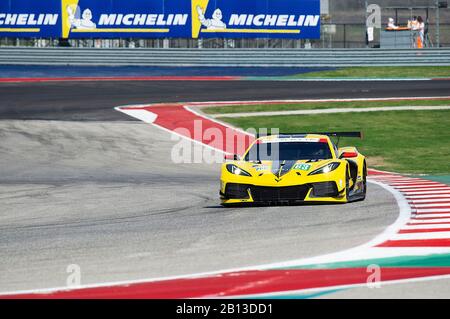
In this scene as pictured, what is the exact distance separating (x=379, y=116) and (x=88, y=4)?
18.0 metres

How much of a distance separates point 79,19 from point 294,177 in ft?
101

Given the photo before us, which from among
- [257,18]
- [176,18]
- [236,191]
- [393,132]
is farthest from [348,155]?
[176,18]

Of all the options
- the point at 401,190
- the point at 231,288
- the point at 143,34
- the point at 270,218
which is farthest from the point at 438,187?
the point at 143,34

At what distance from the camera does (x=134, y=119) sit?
2780cm

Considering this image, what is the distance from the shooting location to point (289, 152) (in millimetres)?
15055

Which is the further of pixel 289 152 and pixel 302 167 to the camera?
pixel 289 152

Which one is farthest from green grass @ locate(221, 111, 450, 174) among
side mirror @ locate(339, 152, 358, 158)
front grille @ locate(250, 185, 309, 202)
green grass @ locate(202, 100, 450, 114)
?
front grille @ locate(250, 185, 309, 202)

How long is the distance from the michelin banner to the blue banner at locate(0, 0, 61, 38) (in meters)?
0.04

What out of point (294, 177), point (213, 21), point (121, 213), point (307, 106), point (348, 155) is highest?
point (213, 21)

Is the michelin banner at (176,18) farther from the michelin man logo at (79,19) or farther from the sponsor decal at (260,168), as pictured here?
the sponsor decal at (260,168)

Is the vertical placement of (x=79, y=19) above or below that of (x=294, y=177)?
above

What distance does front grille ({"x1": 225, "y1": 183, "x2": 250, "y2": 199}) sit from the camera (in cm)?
1402

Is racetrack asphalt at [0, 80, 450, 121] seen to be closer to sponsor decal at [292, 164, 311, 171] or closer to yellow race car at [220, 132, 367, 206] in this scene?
yellow race car at [220, 132, 367, 206]

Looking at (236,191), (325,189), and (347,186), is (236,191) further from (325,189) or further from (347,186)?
(347,186)
